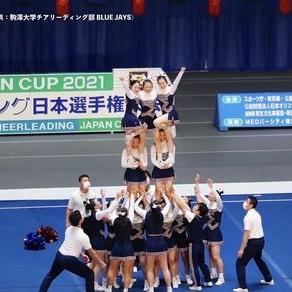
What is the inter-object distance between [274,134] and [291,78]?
8936 millimetres

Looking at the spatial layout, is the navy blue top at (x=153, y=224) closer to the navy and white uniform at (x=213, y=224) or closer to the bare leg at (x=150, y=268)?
the bare leg at (x=150, y=268)

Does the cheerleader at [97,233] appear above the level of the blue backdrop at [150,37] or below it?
below

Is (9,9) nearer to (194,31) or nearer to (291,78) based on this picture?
(194,31)

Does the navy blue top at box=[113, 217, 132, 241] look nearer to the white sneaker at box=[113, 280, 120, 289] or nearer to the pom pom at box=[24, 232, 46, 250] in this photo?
the white sneaker at box=[113, 280, 120, 289]

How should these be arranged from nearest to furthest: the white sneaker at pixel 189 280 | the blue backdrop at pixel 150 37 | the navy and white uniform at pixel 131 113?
the white sneaker at pixel 189 280 → the navy and white uniform at pixel 131 113 → the blue backdrop at pixel 150 37

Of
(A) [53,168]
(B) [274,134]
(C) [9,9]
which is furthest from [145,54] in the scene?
(A) [53,168]

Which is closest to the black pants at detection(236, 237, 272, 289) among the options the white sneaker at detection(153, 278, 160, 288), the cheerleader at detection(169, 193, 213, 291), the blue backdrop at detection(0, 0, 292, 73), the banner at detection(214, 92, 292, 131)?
the cheerleader at detection(169, 193, 213, 291)

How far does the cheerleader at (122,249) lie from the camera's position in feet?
42.7

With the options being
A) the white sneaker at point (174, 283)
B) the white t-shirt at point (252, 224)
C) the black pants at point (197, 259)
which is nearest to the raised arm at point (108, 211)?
the black pants at point (197, 259)

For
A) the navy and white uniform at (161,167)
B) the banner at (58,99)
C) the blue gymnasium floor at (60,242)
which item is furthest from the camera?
the banner at (58,99)

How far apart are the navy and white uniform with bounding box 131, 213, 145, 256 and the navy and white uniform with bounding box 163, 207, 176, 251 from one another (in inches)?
12.5

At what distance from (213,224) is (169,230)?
2.12ft

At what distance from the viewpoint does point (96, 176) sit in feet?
64.5

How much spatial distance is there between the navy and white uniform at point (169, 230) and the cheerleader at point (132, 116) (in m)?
1.25
